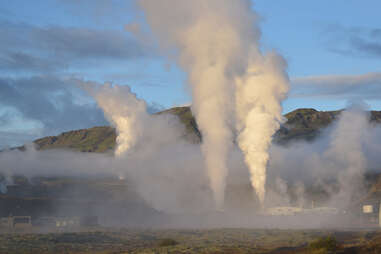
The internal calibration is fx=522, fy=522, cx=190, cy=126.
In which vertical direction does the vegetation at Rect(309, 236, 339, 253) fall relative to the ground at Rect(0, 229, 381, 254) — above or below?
above

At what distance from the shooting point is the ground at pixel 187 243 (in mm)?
64875

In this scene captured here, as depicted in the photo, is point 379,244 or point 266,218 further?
point 266,218

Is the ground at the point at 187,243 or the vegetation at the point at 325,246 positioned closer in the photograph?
the vegetation at the point at 325,246

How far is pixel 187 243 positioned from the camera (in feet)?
254

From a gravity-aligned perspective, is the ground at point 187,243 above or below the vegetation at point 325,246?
below

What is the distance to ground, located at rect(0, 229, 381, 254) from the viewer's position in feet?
213

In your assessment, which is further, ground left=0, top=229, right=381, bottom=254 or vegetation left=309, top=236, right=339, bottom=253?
ground left=0, top=229, right=381, bottom=254

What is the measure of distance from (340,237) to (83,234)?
145 ft

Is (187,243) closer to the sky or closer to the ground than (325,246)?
closer to the ground

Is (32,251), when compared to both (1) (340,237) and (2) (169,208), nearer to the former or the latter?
(1) (340,237)

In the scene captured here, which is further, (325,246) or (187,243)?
(187,243)

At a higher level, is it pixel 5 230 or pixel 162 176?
pixel 162 176

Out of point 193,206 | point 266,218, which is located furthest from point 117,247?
point 193,206

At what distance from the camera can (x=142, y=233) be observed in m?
98.6
